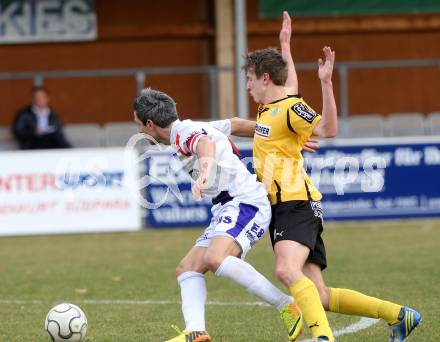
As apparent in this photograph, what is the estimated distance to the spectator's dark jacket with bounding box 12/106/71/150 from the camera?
1493cm

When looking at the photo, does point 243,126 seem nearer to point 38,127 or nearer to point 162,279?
point 162,279

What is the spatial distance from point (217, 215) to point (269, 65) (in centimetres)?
94

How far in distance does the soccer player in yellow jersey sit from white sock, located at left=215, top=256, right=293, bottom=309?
19cm

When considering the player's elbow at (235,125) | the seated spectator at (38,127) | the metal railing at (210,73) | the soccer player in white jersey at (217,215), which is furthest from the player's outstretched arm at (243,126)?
the metal railing at (210,73)

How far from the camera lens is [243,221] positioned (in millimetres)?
6258

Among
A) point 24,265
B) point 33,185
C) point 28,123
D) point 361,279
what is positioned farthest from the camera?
point 28,123

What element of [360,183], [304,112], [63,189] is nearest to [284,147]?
[304,112]

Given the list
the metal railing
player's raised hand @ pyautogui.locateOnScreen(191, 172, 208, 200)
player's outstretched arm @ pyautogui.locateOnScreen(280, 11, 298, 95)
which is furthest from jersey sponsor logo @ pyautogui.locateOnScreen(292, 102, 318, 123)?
the metal railing

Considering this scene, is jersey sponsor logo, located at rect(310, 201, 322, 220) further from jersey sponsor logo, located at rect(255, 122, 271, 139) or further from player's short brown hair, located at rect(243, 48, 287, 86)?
player's short brown hair, located at rect(243, 48, 287, 86)

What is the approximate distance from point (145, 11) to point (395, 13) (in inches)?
182

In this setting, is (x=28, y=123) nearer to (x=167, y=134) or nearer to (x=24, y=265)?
(x=24, y=265)

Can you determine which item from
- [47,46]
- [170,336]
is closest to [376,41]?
[47,46]

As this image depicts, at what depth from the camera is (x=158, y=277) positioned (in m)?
10.0

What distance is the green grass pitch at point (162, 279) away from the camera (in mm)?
7289
